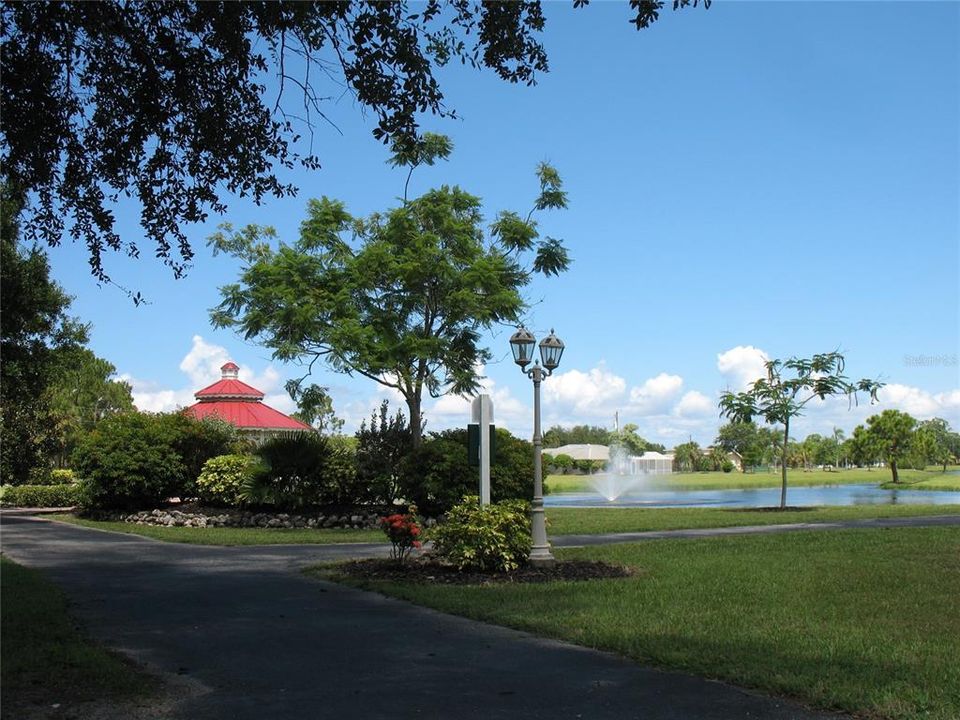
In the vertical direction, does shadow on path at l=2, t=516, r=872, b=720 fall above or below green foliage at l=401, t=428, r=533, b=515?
below

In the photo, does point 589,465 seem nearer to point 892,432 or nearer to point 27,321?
point 892,432

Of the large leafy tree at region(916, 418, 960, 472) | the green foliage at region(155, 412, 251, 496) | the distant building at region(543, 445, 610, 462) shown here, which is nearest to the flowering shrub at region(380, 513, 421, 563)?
the green foliage at region(155, 412, 251, 496)

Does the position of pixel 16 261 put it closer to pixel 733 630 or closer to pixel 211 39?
pixel 211 39

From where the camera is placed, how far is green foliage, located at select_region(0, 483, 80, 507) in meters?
34.0

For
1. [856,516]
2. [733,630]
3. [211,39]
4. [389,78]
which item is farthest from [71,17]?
[856,516]

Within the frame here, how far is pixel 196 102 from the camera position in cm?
865

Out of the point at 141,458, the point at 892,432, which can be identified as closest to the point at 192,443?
the point at 141,458

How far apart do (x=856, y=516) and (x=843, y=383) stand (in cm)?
542

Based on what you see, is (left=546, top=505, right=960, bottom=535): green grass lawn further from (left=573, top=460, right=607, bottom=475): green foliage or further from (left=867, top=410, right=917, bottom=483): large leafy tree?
(left=573, top=460, right=607, bottom=475): green foliage

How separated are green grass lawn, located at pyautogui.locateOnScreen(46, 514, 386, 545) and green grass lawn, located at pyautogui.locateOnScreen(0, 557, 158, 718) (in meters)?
8.97

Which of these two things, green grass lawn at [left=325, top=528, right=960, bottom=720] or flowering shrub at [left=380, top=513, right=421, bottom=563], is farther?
flowering shrub at [left=380, top=513, right=421, bottom=563]

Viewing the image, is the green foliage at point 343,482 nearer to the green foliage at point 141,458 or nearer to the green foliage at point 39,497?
the green foliage at point 141,458

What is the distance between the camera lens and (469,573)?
12023mm

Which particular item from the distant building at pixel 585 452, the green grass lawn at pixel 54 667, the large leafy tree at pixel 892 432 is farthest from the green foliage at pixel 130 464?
the distant building at pixel 585 452
